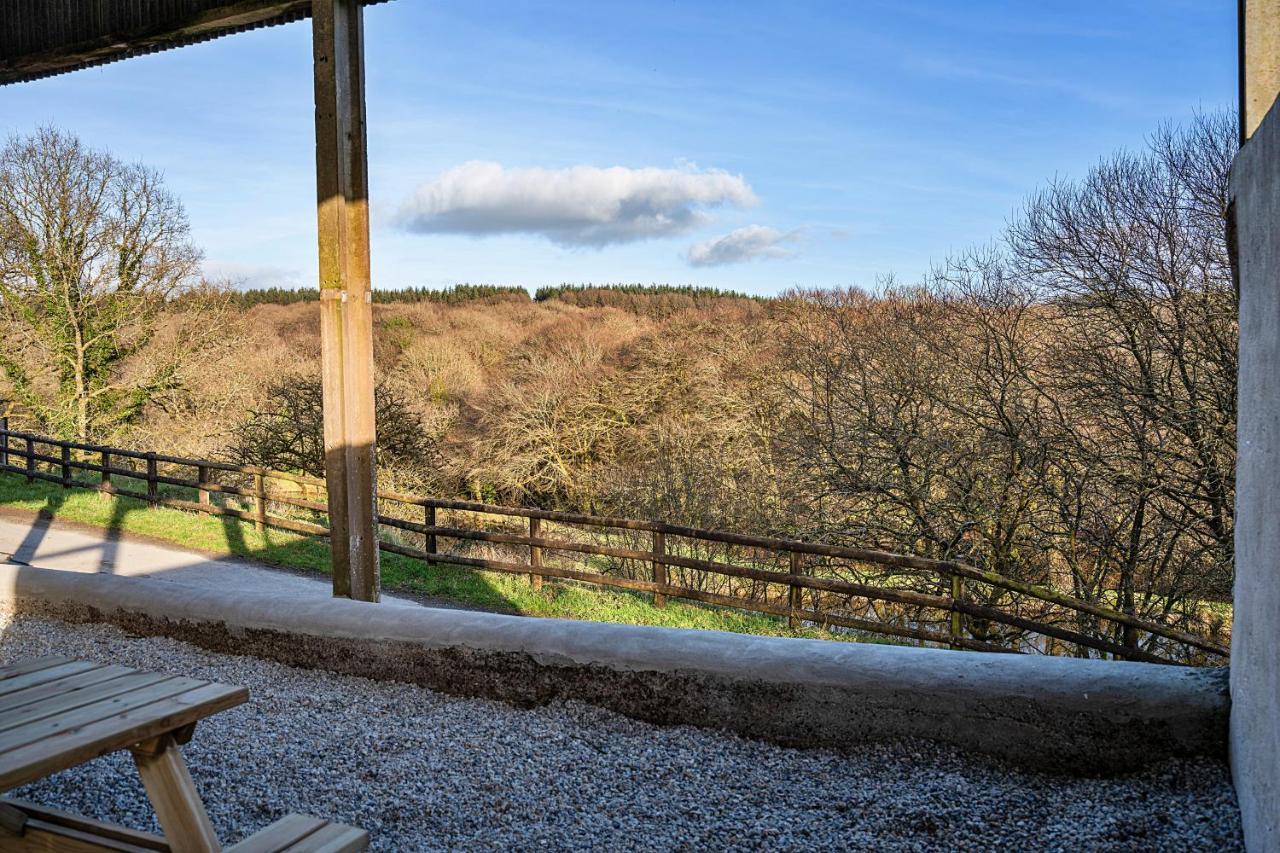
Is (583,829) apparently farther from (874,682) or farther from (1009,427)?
(1009,427)

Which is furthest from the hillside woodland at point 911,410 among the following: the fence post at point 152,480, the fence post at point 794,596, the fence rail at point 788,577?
the fence post at point 794,596

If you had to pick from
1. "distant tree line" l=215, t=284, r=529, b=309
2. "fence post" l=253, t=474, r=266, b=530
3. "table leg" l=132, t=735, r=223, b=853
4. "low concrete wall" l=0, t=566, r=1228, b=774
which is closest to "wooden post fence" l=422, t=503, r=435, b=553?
"fence post" l=253, t=474, r=266, b=530

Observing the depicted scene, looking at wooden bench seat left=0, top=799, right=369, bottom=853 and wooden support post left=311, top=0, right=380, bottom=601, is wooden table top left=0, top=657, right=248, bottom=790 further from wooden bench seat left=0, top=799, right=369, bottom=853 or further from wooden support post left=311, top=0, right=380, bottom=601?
wooden support post left=311, top=0, right=380, bottom=601

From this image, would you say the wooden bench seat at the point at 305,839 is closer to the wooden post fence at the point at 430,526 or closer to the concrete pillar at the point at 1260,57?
the concrete pillar at the point at 1260,57

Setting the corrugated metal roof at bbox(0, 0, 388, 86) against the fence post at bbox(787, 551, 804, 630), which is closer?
the corrugated metal roof at bbox(0, 0, 388, 86)

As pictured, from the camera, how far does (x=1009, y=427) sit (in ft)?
31.2

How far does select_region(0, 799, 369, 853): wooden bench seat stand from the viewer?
6.89ft

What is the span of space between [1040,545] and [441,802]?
26.4ft

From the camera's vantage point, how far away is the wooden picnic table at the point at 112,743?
5.77 feet

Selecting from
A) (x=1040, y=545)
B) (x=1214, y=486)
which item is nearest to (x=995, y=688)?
(x=1214, y=486)

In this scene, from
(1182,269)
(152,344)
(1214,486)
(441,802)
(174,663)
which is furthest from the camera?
(152,344)

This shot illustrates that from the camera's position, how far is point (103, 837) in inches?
83.9

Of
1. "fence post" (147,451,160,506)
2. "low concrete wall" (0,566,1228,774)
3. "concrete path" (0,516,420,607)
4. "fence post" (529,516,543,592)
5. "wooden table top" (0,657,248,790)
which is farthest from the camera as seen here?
"fence post" (147,451,160,506)

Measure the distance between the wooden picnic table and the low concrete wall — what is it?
4.05 feet
